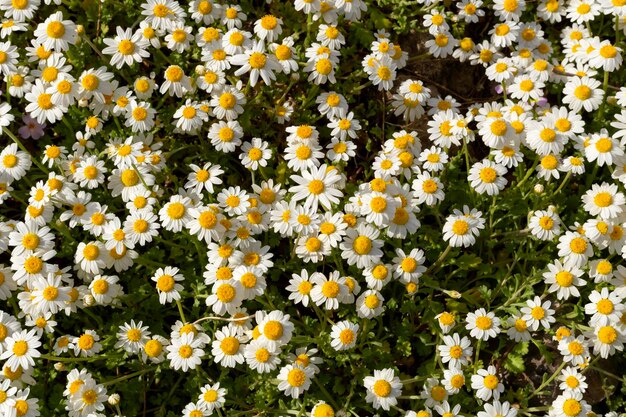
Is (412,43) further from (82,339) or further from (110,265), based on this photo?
(82,339)

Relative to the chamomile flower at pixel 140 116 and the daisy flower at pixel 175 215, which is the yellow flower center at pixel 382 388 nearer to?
the daisy flower at pixel 175 215

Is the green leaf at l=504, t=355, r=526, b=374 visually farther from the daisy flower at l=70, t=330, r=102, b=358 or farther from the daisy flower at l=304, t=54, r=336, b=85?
the daisy flower at l=70, t=330, r=102, b=358

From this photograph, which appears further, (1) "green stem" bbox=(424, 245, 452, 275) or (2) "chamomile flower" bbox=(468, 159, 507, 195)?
(2) "chamomile flower" bbox=(468, 159, 507, 195)

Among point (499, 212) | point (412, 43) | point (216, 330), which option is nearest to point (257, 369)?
point (216, 330)

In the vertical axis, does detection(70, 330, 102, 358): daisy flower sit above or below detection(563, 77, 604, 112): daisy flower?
below

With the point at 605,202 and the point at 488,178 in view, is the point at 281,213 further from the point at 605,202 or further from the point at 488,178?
the point at 605,202

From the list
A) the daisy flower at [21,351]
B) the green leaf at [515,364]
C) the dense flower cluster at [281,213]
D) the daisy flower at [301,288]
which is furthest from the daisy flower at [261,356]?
the green leaf at [515,364]

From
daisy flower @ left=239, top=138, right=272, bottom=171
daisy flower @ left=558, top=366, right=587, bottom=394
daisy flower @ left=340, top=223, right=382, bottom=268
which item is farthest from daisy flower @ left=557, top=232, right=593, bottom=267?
daisy flower @ left=239, top=138, right=272, bottom=171

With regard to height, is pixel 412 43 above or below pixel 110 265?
above
